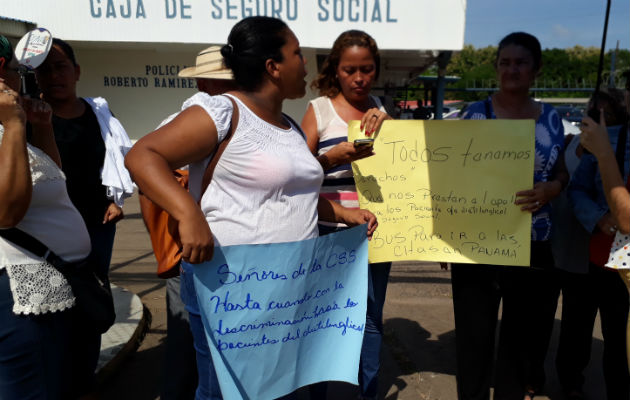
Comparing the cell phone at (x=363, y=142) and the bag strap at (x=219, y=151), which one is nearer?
the bag strap at (x=219, y=151)

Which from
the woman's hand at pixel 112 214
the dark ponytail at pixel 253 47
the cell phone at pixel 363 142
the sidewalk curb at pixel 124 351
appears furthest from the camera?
the sidewalk curb at pixel 124 351

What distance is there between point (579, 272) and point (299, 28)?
843 cm

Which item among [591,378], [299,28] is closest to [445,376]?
[591,378]

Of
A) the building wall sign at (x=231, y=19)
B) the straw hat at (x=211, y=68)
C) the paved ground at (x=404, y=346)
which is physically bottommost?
the paved ground at (x=404, y=346)

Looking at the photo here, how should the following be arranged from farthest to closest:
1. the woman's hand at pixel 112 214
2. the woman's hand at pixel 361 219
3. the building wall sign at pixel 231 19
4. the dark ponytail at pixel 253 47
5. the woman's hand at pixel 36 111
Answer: the building wall sign at pixel 231 19
the woman's hand at pixel 112 214
the woman's hand at pixel 361 219
the woman's hand at pixel 36 111
the dark ponytail at pixel 253 47

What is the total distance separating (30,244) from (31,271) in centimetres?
9

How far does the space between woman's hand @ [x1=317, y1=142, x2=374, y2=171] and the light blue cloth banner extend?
1.13 ft

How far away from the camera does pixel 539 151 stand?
242 centimetres

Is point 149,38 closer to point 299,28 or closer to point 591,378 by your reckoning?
point 299,28

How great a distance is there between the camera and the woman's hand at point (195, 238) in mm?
1383

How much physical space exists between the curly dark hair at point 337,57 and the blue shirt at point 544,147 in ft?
1.91

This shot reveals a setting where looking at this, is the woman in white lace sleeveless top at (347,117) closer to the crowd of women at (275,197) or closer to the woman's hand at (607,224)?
the crowd of women at (275,197)

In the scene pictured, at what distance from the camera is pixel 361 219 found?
87.0 inches

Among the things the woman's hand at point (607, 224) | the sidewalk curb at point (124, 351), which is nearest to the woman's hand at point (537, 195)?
the woman's hand at point (607, 224)
